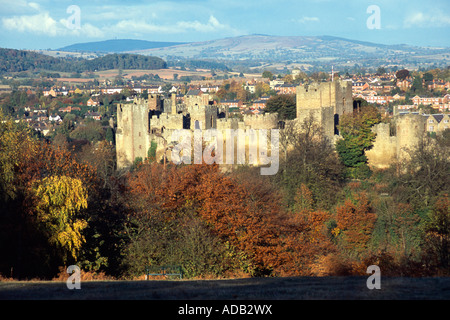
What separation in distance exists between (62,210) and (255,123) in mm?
16602

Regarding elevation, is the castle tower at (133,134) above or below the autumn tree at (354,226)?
above

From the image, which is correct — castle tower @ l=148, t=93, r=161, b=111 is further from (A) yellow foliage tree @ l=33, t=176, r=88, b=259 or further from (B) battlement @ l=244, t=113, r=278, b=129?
(A) yellow foliage tree @ l=33, t=176, r=88, b=259

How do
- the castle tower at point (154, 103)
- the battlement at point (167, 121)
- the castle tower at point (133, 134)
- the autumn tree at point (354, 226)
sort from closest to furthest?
1. the autumn tree at point (354, 226)
2. the battlement at point (167, 121)
3. the castle tower at point (133, 134)
4. the castle tower at point (154, 103)

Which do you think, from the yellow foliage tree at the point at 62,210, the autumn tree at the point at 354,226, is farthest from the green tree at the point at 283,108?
the yellow foliage tree at the point at 62,210

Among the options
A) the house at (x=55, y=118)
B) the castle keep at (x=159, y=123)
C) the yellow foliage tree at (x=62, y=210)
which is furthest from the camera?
the house at (x=55, y=118)

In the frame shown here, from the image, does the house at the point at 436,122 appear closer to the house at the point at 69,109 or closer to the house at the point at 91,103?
the house at the point at 69,109

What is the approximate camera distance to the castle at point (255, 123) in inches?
1284

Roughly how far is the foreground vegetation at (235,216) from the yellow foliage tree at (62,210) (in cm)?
3

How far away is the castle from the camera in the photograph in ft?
107

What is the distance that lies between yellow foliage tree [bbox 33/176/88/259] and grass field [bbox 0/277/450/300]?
3645mm

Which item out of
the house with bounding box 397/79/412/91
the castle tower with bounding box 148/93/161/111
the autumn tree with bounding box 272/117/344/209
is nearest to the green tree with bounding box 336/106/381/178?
the autumn tree with bounding box 272/117/344/209
